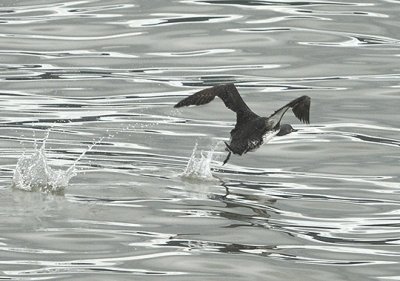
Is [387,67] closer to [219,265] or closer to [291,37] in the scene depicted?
[291,37]

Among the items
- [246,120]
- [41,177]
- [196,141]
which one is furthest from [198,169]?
[196,141]

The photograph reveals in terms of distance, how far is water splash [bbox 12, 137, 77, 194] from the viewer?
41.5ft

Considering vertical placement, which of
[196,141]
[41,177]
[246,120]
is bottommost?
[196,141]

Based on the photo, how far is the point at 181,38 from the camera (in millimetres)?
22156

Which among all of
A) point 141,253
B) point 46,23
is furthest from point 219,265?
point 46,23

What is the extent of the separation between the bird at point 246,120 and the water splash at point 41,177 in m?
1.38

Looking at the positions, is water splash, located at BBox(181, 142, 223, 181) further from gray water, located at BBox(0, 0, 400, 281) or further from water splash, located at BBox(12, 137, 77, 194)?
water splash, located at BBox(12, 137, 77, 194)

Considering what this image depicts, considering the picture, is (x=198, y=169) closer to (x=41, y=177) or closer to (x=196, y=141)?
(x=41, y=177)

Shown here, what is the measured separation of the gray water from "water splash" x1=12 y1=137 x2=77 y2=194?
0.28 ft

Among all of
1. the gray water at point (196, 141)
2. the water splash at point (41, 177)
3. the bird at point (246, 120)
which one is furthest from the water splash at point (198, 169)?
the water splash at point (41, 177)

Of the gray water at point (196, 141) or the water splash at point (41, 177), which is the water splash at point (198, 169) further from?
the water splash at point (41, 177)

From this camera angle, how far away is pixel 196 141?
627 inches

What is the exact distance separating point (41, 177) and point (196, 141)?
3362mm

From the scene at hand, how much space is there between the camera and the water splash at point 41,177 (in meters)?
12.6
